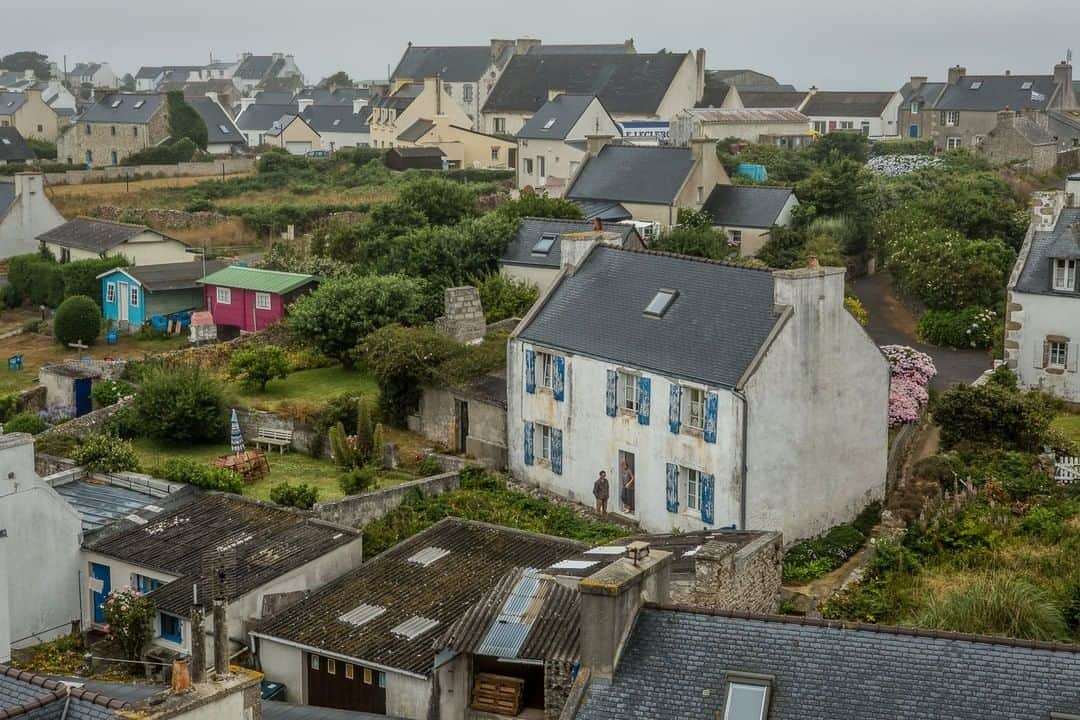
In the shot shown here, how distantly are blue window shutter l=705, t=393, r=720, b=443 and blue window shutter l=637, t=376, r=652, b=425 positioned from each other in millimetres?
1640

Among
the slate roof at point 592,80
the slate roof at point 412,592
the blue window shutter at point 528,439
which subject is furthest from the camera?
the slate roof at point 592,80

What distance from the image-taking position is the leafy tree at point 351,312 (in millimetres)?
39719

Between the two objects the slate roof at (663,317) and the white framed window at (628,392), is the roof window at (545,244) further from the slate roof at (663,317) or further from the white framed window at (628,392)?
the white framed window at (628,392)

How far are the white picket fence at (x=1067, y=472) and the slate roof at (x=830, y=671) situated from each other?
16.0 metres

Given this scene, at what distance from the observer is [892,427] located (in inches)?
1345

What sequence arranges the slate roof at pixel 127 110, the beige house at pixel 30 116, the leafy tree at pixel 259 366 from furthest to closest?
the beige house at pixel 30 116, the slate roof at pixel 127 110, the leafy tree at pixel 259 366

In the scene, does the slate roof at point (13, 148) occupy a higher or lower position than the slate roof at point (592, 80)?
lower

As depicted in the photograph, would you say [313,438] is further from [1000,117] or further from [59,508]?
[1000,117]

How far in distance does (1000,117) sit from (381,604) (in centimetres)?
5464

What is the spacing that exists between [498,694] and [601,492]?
35.7ft

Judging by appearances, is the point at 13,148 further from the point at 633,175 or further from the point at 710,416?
the point at 710,416

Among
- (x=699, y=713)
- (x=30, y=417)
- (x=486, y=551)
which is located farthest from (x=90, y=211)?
(x=699, y=713)

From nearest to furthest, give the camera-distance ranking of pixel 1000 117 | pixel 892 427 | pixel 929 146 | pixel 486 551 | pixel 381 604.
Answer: pixel 381 604 → pixel 486 551 → pixel 892 427 → pixel 1000 117 → pixel 929 146

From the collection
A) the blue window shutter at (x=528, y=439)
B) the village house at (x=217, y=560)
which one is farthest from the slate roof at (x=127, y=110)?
the village house at (x=217, y=560)
